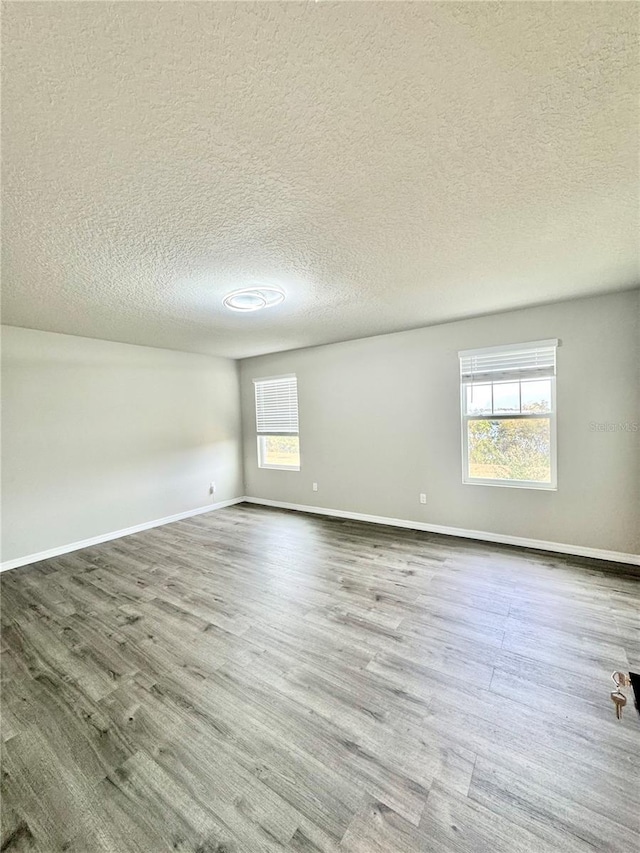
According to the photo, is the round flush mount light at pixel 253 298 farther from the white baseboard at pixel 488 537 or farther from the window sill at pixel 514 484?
the white baseboard at pixel 488 537

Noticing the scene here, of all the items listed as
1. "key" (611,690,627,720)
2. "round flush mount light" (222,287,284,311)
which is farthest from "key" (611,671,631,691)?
"round flush mount light" (222,287,284,311)

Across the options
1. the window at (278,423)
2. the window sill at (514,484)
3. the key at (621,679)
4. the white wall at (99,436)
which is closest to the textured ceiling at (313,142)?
the white wall at (99,436)

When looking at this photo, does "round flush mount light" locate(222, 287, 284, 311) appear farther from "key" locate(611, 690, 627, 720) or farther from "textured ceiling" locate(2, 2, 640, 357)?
"key" locate(611, 690, 627, 720)

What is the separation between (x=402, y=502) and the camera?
4.41 metres

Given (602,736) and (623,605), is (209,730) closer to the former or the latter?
(602,736)

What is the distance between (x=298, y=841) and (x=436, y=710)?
832 millimetres

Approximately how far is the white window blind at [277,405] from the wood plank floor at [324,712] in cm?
279

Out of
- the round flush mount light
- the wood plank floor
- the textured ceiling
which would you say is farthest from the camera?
the round flush mount light

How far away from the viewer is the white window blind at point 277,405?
215 inches

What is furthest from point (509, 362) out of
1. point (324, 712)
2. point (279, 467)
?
point (279, 467)

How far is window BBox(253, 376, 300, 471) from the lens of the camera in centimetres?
548

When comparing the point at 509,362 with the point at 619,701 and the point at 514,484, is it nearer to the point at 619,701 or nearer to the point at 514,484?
the point at 514,484

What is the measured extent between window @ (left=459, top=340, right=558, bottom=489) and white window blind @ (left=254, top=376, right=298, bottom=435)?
2579 millimetres

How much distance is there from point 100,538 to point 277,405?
3.05 meters
